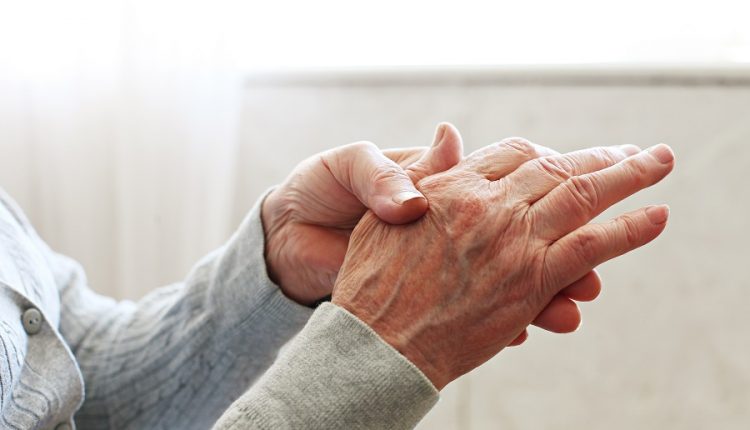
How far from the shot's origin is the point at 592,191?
2.53 ft

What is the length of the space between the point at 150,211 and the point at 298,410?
3.70 feet

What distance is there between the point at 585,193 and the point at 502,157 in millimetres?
114

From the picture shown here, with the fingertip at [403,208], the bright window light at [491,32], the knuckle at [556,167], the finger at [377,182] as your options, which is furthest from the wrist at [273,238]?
the bright window light at [491,32]

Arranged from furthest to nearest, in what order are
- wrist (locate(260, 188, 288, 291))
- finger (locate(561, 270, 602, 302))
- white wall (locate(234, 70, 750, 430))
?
white wall (locate(234, 70, 750, 430)) < wrist (locate(260, 188, 288, 291)) < finger (locate(561, 270, 602, 302))

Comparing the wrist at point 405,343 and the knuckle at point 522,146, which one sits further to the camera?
the knuckle at point 522,146

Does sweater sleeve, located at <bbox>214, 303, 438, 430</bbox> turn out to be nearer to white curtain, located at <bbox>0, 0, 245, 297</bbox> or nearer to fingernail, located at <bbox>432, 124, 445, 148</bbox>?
fingernail, located at <bbox>432, 124, 445, 148</bbox>

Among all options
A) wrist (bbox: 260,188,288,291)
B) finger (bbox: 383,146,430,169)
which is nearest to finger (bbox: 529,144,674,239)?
finger (bbox: 383,146,430,169)

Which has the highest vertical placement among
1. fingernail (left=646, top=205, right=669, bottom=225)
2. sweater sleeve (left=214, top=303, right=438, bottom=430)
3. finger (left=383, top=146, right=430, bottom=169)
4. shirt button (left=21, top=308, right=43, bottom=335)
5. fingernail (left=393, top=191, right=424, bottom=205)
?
fingernail (left=646, top=205, right=669, bottom=225)

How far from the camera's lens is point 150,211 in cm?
169

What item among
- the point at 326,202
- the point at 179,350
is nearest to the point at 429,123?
the point at 326,202

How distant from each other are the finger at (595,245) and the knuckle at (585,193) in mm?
38

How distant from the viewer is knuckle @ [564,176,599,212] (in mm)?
769

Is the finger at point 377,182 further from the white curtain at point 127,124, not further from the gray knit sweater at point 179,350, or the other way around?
the white curtain at point 127,124

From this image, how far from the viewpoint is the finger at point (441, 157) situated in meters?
0.88
